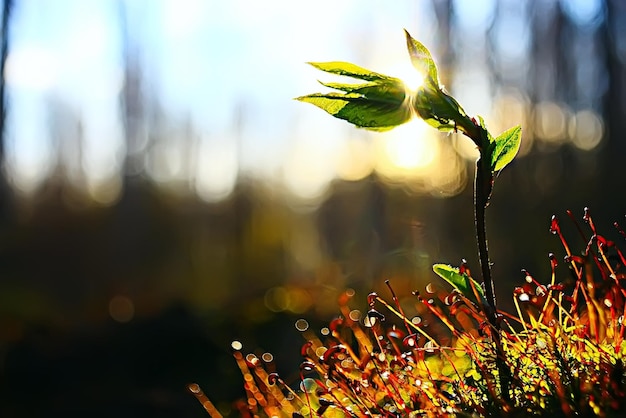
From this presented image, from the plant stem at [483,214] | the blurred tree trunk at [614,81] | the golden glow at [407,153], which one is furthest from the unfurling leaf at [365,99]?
the blurred tree trunk at [614,81]

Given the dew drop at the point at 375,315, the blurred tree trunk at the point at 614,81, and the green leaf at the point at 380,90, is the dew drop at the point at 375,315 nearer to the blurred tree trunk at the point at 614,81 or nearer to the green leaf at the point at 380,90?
the green leaf at the point at 380,90

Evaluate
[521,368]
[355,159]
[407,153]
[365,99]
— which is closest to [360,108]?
[365,99]

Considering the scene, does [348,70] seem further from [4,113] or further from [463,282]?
[4,113]

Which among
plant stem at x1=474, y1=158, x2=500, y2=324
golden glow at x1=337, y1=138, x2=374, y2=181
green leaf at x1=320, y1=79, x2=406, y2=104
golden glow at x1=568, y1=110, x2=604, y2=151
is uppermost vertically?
green leaf at x1=320, y1=79, x2=406, y2=104

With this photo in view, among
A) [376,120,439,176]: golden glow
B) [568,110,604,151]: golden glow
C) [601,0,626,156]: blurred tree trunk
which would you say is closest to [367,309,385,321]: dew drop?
[376,120,439,176]: golden glow

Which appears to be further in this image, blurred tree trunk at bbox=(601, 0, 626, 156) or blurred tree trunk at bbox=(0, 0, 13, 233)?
blurred tree trunk at bbox=(601, 0, 626, 156)

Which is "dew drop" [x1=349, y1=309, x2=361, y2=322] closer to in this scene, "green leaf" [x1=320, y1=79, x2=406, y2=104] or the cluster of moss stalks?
the cluster of moss stalks
